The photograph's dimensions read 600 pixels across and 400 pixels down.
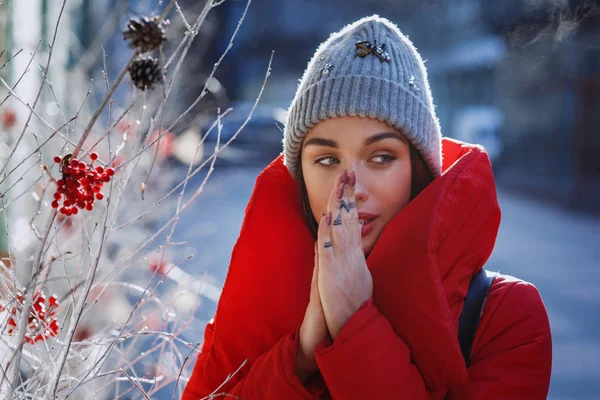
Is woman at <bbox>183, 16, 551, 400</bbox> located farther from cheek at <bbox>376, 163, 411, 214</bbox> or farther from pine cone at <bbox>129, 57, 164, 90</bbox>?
pine cone at <bbox>129, 57, 164, 90</bbox>

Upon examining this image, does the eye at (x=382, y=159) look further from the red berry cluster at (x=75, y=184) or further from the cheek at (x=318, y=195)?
the red berry cluster at (x=75, y=184)

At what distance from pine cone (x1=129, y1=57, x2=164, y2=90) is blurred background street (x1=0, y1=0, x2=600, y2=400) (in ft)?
8.51

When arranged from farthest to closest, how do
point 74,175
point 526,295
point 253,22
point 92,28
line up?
point 253,22 < point 92,28 < point 526,295 < point 74,175

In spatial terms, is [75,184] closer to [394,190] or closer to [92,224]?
[394,190]

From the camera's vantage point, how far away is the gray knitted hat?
4.86 feet

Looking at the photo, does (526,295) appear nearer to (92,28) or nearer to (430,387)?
(430,387)

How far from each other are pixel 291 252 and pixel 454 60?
1047 centimetres

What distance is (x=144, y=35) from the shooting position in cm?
87

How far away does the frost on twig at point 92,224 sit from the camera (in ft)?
3.23

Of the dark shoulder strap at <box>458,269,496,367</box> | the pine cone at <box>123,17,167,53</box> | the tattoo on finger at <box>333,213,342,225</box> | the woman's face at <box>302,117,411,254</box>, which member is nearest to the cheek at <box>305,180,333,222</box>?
the woman's face at <box>302,117,411,254</box>

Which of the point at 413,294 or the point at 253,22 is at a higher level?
the point at 253,22

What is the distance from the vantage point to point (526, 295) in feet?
4.74

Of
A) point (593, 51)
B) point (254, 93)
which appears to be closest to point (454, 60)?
point (593, 51)

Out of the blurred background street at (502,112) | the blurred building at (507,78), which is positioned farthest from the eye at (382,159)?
the blurred building at (507,78)
